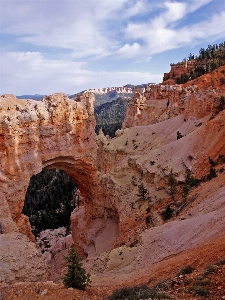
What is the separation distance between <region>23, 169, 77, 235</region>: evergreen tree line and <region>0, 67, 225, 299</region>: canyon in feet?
65.4

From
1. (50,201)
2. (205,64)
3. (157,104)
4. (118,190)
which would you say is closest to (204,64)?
(205,64)

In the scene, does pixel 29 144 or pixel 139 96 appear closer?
pixel 29 144

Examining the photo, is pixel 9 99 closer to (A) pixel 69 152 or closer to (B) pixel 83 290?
(A) pixel 69 152

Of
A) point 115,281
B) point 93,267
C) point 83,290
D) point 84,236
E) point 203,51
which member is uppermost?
point 203,51

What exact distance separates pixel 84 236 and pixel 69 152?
9.97 meters

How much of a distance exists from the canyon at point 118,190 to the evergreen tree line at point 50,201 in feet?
65.4

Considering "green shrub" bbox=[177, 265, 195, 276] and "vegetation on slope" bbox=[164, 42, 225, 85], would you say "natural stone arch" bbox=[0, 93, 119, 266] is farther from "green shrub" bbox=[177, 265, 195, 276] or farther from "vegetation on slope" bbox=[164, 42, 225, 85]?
"vegetation on slope" bbox=[164, 42, 225, 85]

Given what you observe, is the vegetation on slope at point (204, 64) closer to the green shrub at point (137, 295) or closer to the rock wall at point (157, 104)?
the rock wall at point (157, 104)

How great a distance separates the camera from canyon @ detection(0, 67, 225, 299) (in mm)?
13188

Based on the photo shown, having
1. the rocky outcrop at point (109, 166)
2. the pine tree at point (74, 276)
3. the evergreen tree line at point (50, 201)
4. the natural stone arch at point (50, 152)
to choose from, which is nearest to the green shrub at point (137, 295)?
the pine tree at point (74, 276)

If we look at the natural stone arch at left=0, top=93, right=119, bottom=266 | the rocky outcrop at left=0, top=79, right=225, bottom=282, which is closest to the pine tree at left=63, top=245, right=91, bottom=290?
the rocky outcrop at left=0, top=79, right=225, bottom=282

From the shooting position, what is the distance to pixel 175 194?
23.2m

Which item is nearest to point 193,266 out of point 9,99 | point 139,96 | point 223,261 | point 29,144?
point 223,261

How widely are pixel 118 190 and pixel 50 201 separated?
140ft
